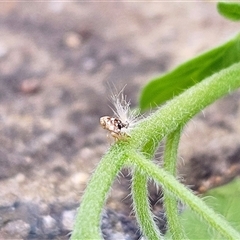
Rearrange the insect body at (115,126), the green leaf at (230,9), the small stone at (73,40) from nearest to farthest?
1. the insect body at (115,126)
2. the green leaf at (230,9)
3. the small stone at (73,40)

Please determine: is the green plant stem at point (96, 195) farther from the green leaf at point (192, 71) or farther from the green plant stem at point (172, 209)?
the green leaf at point (192, 71)

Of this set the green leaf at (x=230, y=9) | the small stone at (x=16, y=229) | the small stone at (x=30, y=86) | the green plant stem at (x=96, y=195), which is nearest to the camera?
the green plant stem at (x=96, y=195)

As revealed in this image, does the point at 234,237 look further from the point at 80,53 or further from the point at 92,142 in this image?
the point at 80,53

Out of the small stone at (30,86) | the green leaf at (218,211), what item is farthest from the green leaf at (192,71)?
the small stone at (30,86)

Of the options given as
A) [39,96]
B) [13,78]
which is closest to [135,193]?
[39,96]

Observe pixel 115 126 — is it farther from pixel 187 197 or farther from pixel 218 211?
pixel 218 211

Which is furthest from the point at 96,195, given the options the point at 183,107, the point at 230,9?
the point at 230,9
